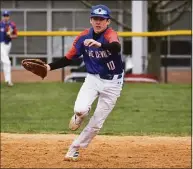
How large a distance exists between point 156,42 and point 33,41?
6.73 meters

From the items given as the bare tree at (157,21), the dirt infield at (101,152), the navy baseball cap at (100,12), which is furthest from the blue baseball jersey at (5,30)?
the navy baseball cap at (100,12)

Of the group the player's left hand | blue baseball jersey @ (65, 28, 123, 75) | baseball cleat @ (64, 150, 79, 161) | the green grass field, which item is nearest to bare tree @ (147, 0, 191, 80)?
the green grass field

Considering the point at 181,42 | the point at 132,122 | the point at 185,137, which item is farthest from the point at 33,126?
the point at 181,42

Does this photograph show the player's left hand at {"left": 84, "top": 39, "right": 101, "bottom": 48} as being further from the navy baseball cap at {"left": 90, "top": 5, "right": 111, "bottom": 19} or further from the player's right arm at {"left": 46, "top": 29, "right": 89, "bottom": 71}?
the player's right arm at {"left": 46, "top": 29, "right": 89, "bottom": 71}

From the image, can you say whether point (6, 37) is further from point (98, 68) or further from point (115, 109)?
point (98, 68)

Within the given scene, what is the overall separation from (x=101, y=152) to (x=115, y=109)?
204 inches

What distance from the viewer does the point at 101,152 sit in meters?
9.16

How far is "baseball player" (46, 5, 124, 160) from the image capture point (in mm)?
7699

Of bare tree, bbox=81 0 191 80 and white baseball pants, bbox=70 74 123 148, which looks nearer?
white baseball pants, bbox=70 74 123 148

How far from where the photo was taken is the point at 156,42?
867 inches

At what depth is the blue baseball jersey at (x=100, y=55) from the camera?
7.78m

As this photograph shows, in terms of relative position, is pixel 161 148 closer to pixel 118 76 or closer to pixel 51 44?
pixel 118 76

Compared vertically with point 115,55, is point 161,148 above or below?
below

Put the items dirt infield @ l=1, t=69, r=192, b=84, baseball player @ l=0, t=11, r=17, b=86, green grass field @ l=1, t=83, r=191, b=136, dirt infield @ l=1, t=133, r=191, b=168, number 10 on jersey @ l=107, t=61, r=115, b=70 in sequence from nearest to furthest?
1. number 10 on jersey @ l=107, t=61, r=115, b=70
2. dirt infield @ l=1, t=133, r=191, b=168
3. green grass field @ l=1, t=83, r=191, b=136
4. baseball player @ l=0, t=11, r=17, b=86
5. dirt infield @ l=1, t=69, r=192, b=84
